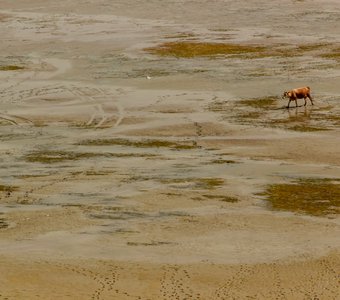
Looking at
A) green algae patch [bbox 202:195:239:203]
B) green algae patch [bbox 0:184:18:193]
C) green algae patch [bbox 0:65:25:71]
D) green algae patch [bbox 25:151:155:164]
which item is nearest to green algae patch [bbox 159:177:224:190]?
green algae patch [bbox 202:195:239:203]

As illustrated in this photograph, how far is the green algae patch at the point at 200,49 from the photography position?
46.4 m

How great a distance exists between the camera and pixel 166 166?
2538cm

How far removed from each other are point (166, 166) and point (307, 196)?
15.9 ft

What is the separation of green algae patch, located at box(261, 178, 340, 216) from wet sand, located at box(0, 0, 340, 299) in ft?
0.32

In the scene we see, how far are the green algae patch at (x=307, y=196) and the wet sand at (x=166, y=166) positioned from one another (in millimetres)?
96

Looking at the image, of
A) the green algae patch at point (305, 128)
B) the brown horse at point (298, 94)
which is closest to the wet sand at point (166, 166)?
the green algae patch at point (305, 128)

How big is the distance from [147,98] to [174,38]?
16244 mm

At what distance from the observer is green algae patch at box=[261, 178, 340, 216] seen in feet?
67.9

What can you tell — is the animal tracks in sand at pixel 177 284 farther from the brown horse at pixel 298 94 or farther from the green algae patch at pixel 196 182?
the brown horse at pixel 298 94

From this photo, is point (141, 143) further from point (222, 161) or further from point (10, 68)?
point (10, 68)

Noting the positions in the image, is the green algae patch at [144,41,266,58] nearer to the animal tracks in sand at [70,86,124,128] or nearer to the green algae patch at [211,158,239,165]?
the animal tracks in sand at [70,86,124,128]

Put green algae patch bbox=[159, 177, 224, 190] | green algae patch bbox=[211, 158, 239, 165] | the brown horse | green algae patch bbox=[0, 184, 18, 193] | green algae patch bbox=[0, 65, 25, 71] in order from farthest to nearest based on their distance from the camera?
green algae patch bbox=[0, 65, 25, 71]
the brown horse
green algae patch bbox=[211, 158, 239, 165]
green algae patch bbox=[159, 177, 224, 190]
green algae patch bbox=[0, 184, 18, 193]

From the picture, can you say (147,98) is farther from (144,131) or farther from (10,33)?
(10,33)

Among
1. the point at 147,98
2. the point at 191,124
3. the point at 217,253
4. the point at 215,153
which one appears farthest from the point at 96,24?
the point at 217,253
